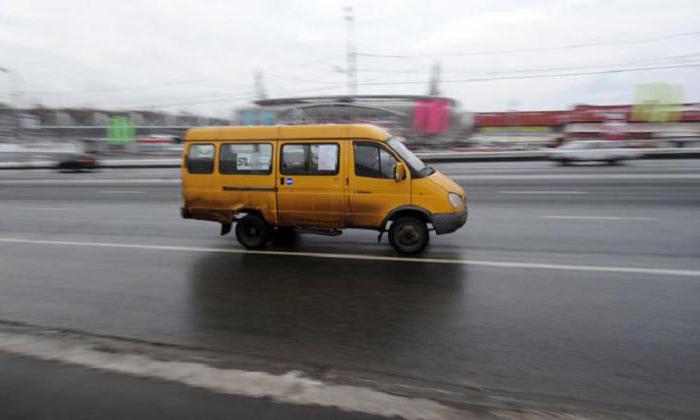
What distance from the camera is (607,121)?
4631 centimetres

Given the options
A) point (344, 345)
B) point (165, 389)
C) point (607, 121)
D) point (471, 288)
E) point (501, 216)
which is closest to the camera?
point (165, 389)

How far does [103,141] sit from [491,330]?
5169cm

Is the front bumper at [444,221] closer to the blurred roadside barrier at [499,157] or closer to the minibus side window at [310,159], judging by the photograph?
the minibus side window at [310,159]

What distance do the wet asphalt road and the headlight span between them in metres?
0.77

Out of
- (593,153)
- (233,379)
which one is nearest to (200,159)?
(233,379)

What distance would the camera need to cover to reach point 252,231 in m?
7.67

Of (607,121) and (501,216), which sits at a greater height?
(607,121)

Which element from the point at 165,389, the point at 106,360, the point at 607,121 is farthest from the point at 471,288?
the point at 607,121

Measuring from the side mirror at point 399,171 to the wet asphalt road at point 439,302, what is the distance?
124cm

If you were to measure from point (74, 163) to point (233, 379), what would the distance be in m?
32.2

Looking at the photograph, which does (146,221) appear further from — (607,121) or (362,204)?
(607,121)

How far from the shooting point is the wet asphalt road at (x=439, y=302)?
355 centimetres

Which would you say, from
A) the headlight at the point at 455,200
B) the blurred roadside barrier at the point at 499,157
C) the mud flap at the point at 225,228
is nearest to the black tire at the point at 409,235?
the headlight at the point at 455,200

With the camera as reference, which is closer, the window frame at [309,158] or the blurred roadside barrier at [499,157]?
the window frame at [309,158]
